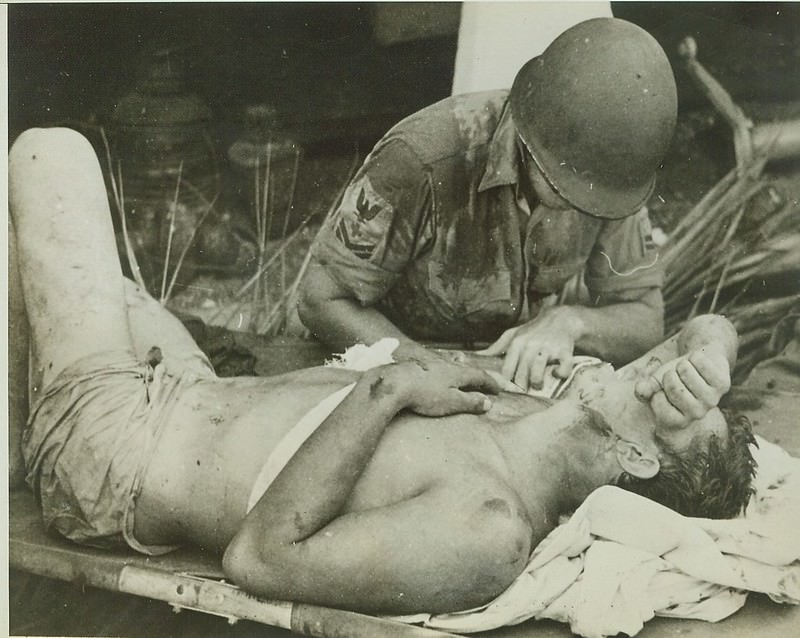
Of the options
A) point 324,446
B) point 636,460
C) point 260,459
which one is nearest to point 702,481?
point 636,460

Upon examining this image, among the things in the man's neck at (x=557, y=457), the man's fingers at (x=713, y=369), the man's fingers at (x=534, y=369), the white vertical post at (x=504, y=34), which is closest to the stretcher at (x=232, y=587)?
the man's fingers at (x=713, y=369)

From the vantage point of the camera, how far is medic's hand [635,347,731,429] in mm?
2299

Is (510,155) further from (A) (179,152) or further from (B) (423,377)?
(A) (179,152)

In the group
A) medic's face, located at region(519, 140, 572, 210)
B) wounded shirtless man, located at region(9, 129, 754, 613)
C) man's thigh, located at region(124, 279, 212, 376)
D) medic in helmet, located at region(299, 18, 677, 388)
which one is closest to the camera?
wounded shirtless man, located at region(9, 129, 754, 613)

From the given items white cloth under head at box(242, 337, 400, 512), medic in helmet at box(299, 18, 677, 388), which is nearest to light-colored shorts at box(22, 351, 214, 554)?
white cloth under head at box(242, 337, 400, 512)

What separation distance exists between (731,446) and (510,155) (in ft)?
2.91

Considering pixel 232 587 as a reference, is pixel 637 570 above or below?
above

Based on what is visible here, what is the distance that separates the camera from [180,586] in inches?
90.0

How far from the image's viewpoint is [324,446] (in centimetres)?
221

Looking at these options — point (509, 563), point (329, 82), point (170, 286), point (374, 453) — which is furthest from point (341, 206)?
point (509, 563)

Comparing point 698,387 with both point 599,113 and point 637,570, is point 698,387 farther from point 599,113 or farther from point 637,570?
point 599,113

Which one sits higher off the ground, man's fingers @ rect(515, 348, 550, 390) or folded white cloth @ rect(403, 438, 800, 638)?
man's fingers @ rect(515, 348, 550, 390)

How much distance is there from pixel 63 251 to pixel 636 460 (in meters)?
1.53

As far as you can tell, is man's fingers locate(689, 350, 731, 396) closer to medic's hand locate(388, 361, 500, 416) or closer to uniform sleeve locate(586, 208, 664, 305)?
uniform sleeve locate(586, 208, 664, 305)
